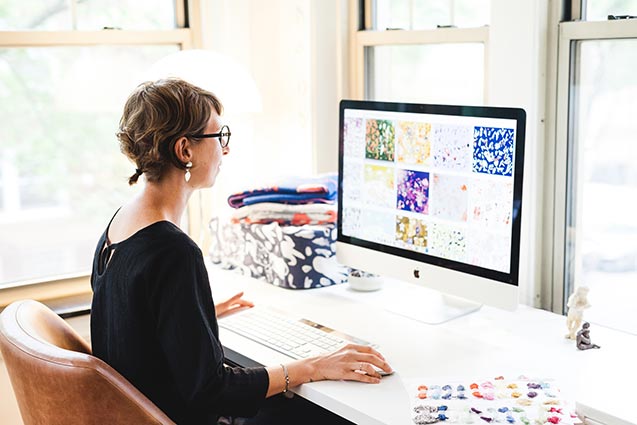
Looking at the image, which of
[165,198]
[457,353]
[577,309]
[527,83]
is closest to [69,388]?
[165,198]

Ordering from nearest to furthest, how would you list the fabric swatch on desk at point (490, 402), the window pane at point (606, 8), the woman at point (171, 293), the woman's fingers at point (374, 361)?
the fabric swatch on desk at point (490, 402) → the woman at point (171, 293) → the woman's fingers at point (374, 361) → the window pane at point (606, 8)

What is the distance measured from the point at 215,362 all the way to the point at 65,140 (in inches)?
52.5

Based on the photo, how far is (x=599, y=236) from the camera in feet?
6.88

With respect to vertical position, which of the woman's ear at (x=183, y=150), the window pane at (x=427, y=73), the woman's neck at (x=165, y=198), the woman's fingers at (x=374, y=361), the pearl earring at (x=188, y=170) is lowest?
the woman's fingers at (x=374, y=361)

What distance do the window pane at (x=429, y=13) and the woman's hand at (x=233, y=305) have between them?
3.26ft

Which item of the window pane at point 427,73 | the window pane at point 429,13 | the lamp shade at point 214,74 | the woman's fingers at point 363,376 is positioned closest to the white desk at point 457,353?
the woman's fingers at point 363,376

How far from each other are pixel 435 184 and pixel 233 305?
1.93 ft

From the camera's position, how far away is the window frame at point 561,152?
2.03 m

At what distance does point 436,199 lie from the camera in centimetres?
198

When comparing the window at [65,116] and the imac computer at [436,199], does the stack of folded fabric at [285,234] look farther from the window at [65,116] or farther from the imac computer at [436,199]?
the window at [65,116]

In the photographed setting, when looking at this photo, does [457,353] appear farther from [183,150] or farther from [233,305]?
[183,150]

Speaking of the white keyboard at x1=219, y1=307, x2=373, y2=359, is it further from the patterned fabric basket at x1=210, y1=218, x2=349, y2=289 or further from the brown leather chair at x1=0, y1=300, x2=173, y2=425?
the brown leather chair at x1=0, y1=300, x2=173, y2=425

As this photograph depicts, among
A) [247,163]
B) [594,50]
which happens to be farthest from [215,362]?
[247,163]

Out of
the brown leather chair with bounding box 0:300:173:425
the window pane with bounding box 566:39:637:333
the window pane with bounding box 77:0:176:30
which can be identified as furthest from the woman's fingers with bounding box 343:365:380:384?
the window pane with bounding box 77:0:176:30
